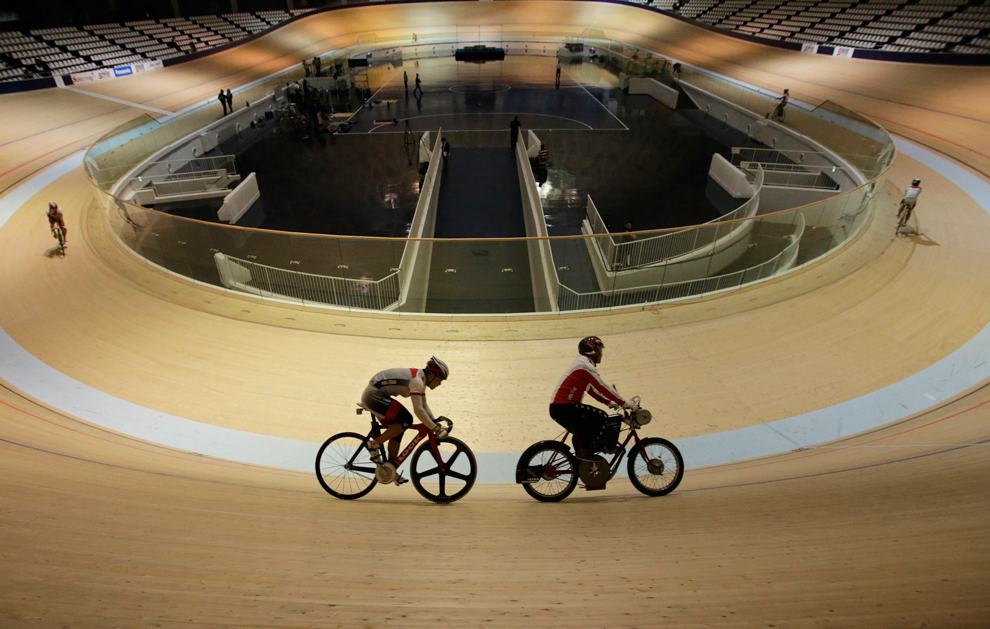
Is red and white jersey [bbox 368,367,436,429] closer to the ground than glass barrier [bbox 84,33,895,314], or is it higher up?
higher up

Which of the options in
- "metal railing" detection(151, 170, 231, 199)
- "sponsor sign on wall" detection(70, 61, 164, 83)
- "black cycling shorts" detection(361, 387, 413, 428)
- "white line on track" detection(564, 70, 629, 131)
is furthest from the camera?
"white line on track" detection(564, 70, 629, 131)

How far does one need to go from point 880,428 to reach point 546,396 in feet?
8.78

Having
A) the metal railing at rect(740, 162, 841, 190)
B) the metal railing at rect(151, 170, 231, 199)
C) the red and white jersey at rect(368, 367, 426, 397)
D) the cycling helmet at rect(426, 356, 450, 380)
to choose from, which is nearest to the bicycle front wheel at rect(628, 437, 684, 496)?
the cycling helmet at rect(426, 356, 450, 380)

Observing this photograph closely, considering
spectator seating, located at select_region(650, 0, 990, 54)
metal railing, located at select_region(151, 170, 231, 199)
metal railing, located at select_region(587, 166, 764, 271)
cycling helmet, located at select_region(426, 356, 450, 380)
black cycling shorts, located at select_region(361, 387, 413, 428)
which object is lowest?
metal railing, located at select_region(151, 170, 231, 199)

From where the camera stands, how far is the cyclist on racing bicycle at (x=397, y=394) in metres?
2.63

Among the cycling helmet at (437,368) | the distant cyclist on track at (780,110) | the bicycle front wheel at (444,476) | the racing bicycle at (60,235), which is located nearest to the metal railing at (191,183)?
the racing bicycle at (60,235)

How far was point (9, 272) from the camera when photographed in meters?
6.71

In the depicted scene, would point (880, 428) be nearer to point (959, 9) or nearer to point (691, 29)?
point (959, 9)

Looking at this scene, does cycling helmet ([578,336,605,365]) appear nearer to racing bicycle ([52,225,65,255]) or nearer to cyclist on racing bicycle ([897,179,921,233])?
cyclist on racing bicycle ([897,179,921,233])

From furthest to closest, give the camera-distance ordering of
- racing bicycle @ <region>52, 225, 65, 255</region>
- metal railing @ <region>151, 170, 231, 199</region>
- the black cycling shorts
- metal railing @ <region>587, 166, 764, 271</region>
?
metal railing @ <region>151, 170, 231, 199</region>, racing bicycle @ <region>52, 225, 65, 255</region>, metal railing @ <region>587, 166, 764, 271</region>, the black cycling shorts

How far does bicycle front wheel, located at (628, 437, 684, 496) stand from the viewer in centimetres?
293

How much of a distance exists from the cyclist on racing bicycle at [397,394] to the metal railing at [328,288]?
297 cm

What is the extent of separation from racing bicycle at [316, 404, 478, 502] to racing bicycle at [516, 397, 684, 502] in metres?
0.37

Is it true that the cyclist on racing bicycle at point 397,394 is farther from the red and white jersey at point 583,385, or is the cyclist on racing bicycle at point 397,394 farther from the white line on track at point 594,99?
the white line on track at point 594,99
